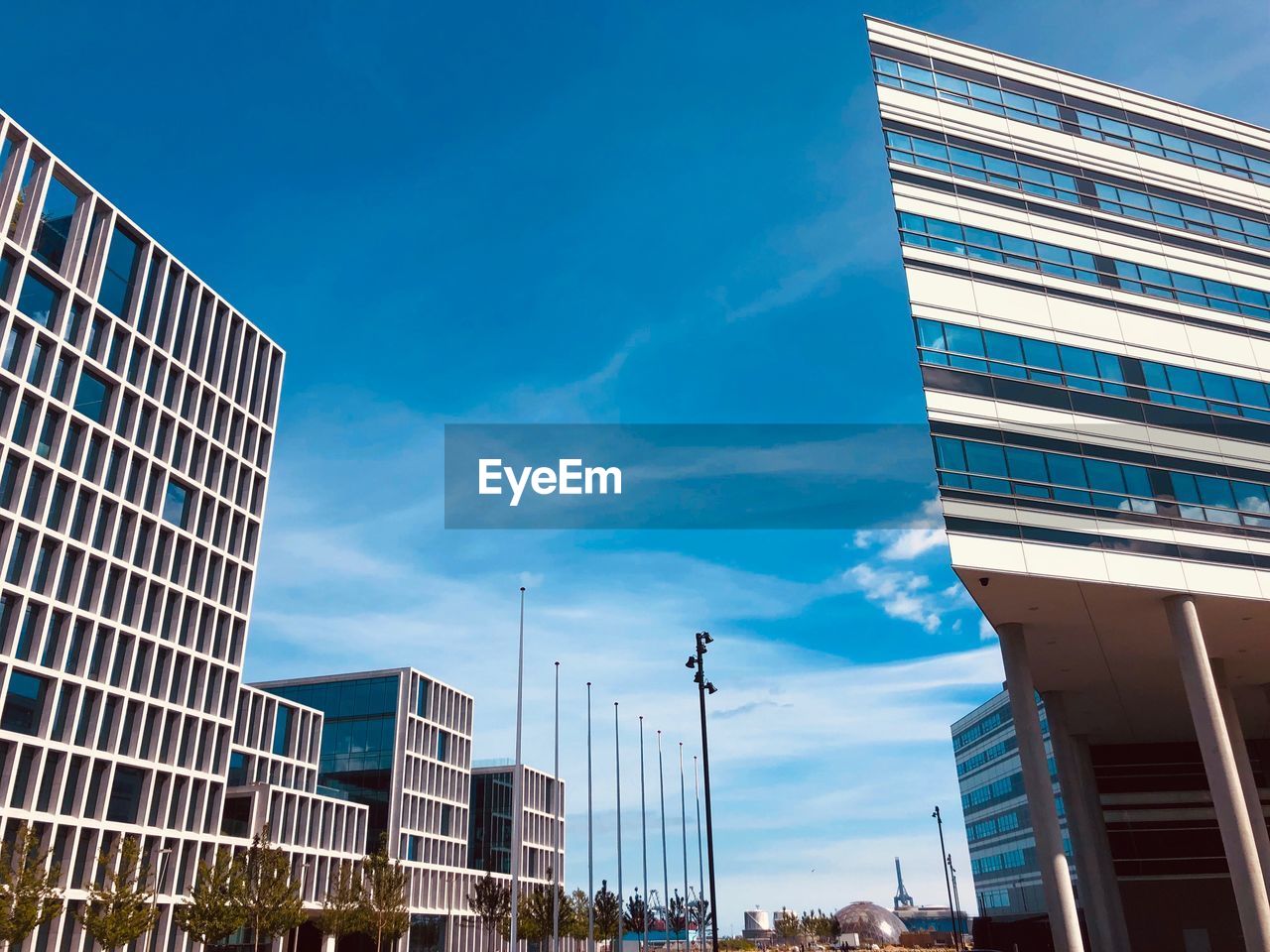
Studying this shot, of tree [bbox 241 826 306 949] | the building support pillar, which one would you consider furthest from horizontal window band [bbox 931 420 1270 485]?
tree [bbox 241 826 306 949]

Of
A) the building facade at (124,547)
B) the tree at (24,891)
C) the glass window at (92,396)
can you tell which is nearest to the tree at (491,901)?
the building facade at (124,547)

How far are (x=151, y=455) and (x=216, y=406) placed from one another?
7950mm

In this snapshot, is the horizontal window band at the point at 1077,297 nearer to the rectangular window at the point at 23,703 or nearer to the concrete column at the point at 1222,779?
the concrete column at the point at 1222,779

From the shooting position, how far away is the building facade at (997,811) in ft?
316

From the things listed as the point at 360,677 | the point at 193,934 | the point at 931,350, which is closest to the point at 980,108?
the point at 931,350

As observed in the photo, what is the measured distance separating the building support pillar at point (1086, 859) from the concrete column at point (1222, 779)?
12722 mm

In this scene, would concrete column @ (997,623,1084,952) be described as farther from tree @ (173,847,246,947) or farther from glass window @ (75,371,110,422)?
glass window @ (75,371,110,422)

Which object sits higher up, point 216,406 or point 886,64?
point 886,64

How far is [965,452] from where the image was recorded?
126 feet

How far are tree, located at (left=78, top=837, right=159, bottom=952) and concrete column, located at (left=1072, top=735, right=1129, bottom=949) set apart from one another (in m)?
46.6

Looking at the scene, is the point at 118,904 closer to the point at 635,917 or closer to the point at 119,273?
the point at 119,273

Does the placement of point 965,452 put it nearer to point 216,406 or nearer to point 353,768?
point 216,406

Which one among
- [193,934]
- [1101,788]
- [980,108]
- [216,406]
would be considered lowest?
[193,934]

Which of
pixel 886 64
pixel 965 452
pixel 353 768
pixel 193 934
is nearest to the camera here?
pixel 965 452
